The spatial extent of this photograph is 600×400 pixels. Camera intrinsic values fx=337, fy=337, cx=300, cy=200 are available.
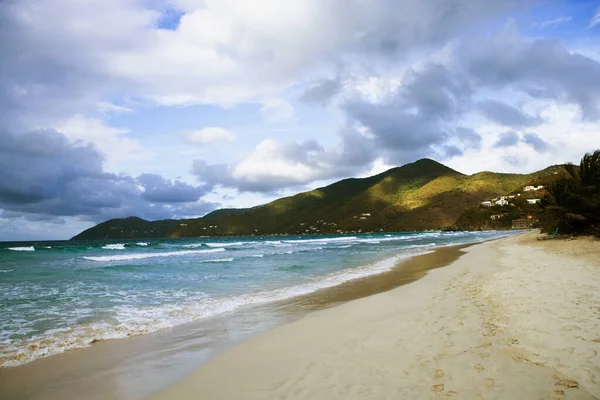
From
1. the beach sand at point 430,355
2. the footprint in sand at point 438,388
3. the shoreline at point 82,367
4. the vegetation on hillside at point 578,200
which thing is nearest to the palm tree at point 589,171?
the vegetation on hillside at point 578,200

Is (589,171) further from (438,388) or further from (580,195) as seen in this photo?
(438,388)

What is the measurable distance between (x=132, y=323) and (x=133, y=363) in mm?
3229

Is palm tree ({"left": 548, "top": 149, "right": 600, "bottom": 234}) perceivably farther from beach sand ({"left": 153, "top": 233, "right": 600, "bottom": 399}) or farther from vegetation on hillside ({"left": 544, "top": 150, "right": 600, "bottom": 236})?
beach sand ({"left": 153, "top": 233, "right": 600, "bottom": 399})

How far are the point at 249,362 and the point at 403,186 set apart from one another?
615 feet

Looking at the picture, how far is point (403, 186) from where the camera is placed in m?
184

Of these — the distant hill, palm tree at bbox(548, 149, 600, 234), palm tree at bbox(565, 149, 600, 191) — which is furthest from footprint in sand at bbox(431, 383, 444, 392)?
the distant hill

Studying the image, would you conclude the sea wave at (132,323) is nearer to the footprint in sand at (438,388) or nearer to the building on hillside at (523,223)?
the footprint in sand at (438,388)

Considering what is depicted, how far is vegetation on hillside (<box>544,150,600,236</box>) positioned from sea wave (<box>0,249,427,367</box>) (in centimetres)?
2217

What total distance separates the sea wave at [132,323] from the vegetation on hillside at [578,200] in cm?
2217

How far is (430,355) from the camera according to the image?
198 inches

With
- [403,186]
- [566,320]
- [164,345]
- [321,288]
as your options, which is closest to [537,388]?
[566,320]

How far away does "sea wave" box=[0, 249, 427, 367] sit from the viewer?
6.62 meters

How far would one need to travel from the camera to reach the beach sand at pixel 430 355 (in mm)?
3977

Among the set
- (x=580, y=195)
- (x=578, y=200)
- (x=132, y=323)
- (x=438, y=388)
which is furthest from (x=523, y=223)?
(x=438, y=388)
